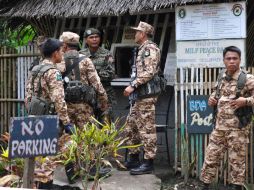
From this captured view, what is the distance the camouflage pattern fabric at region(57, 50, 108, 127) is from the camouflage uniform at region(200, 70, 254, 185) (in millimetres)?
1490

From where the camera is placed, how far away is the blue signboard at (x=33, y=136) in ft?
13.3

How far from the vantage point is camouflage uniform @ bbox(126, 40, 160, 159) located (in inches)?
262

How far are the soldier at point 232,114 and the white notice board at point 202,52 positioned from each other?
79cm

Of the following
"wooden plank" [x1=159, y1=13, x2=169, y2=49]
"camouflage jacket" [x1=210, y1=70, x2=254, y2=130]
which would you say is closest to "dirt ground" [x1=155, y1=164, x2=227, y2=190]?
"camouflage jacket" [x1=210, y1=70, x2=254, y2=130]

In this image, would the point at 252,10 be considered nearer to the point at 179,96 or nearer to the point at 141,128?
the point at 179,96

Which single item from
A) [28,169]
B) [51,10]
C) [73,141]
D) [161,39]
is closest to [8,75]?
[51,10]

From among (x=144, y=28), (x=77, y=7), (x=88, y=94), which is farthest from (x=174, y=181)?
(x=77, y=7)

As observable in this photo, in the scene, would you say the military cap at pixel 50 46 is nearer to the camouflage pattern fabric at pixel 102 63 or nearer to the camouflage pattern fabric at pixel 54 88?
the camouflage pattern fabric at pixel 54 88

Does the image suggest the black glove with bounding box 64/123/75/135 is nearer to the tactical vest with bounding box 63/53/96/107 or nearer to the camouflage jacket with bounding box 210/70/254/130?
the tactical vest with bounding box 63/53/96/107

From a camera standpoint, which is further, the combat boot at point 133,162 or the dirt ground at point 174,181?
the combat boot at point 133,162

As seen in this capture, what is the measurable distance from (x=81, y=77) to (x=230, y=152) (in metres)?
1.98

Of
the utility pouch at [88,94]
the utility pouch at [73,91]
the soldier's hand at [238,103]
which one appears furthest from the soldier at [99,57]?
the soldier's hand at [238,103]

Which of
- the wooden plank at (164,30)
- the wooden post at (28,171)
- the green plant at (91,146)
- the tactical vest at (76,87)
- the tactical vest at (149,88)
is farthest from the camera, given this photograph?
the wooden plank at (164,30)

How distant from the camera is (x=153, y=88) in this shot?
6.79m
